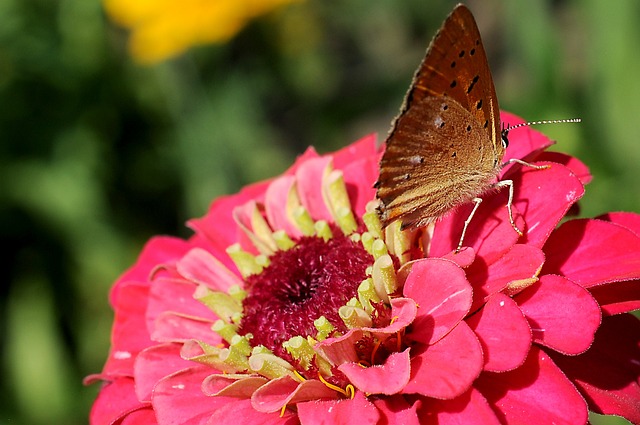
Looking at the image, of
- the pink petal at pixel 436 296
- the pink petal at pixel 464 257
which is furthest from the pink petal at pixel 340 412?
the pink petal at pixel 464 257

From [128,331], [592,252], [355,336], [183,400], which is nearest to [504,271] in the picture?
[592,252]

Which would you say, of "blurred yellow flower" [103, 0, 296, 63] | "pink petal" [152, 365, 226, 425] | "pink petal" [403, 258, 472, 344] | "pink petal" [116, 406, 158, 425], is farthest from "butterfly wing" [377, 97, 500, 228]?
"blurred yellow flower" [103, 0, 296, 63]

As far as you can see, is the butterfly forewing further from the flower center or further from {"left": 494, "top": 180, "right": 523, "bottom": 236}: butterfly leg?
the flower center

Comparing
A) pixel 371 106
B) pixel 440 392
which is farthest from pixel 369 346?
pixel 371 106

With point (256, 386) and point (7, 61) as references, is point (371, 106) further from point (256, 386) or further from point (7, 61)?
point (256, 386)

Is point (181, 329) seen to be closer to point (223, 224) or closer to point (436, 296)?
point (223, 224)

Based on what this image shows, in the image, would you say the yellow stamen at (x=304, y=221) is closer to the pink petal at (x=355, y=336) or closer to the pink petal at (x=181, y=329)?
the pink petal at (x=181, y=329)
